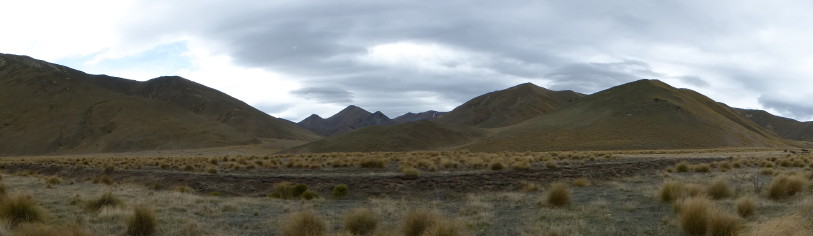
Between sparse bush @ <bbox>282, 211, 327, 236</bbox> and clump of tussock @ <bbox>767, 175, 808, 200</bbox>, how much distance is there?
1063 centimetres

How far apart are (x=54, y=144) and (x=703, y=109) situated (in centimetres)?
15215

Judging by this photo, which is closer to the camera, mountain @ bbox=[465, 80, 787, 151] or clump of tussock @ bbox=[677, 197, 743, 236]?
clump of tussock @ bbox=[677, 197, 743, 236]

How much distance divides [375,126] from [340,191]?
100.0 metres

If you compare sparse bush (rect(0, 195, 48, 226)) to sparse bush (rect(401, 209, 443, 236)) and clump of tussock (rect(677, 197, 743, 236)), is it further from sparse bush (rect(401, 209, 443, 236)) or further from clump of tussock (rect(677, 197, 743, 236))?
clump of tussock (rect(677, 197, 743, 236))

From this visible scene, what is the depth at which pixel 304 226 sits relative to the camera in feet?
32.0

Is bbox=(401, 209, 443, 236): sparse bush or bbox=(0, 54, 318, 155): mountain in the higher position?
bbox=(0, 54, 318, 155): mountain

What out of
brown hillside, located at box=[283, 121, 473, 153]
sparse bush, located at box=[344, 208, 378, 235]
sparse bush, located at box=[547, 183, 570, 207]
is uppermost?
brown hillside, located at box=[283, 121, 473, 153]

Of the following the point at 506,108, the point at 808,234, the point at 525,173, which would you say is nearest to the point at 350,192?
the point at 525,173

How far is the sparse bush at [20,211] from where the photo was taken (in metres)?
10.8

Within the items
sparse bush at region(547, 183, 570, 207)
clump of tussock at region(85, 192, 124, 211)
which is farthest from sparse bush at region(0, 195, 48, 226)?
sparse bush at region(547, 183, 570, 207)

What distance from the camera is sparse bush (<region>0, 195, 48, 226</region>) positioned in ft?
35.5

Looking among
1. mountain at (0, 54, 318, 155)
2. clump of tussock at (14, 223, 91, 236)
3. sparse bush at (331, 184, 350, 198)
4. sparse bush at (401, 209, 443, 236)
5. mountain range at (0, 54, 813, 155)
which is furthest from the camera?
mountain at (0, 54, 318, 155)

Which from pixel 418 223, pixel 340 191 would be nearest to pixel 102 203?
pixel 340 191

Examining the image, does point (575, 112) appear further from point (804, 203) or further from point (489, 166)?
point (804, 203)
